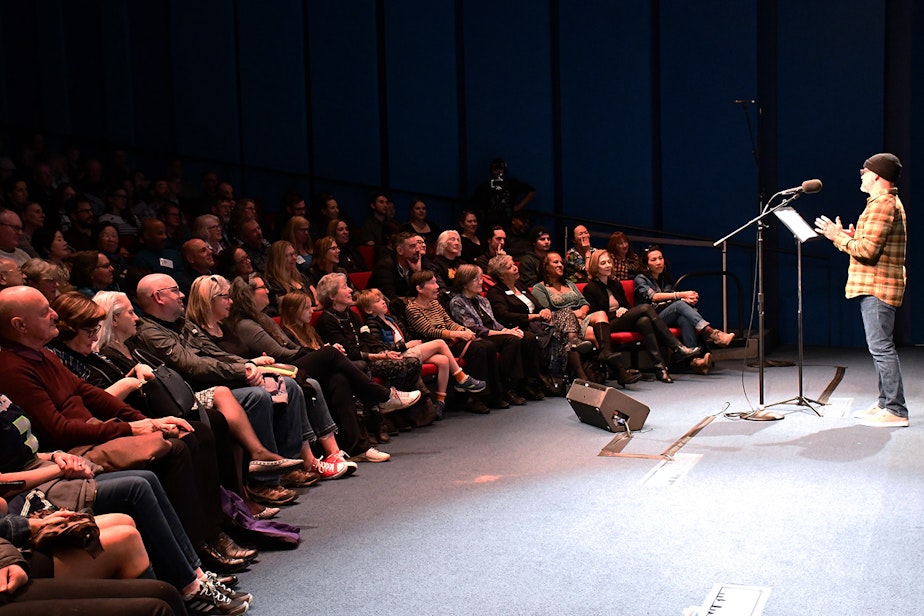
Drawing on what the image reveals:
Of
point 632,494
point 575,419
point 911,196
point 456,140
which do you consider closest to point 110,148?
point 456,140

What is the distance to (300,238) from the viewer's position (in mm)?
6562

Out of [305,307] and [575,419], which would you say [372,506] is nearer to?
[305,307]

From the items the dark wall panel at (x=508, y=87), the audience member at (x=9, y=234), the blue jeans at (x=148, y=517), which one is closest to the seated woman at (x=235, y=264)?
the audience member at (x=9, y=234)

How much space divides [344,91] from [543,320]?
366 centimetres

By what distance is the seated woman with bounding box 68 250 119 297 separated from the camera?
4688 millimetres

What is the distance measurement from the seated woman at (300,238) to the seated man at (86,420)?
10.6 ft

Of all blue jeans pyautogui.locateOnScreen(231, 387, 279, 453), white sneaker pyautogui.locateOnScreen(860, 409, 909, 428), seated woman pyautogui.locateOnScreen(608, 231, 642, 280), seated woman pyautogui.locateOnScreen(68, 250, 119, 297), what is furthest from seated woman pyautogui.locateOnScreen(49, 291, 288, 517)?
seated woman pyautogui.locateOnScreen(608, 231, 642, 280)

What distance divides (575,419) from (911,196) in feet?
16.0

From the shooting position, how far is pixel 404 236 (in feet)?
21.5

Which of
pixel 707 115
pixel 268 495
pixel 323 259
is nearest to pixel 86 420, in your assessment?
pixel 268 495

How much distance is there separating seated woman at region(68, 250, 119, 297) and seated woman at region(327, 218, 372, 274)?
7.53 ft

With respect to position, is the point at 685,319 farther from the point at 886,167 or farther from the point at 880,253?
the point at 886,167

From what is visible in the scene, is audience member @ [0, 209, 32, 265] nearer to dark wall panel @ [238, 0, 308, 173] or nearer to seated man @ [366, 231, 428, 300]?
seated man @ [366, 231, 428, 300]

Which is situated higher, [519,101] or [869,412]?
[519,101]
